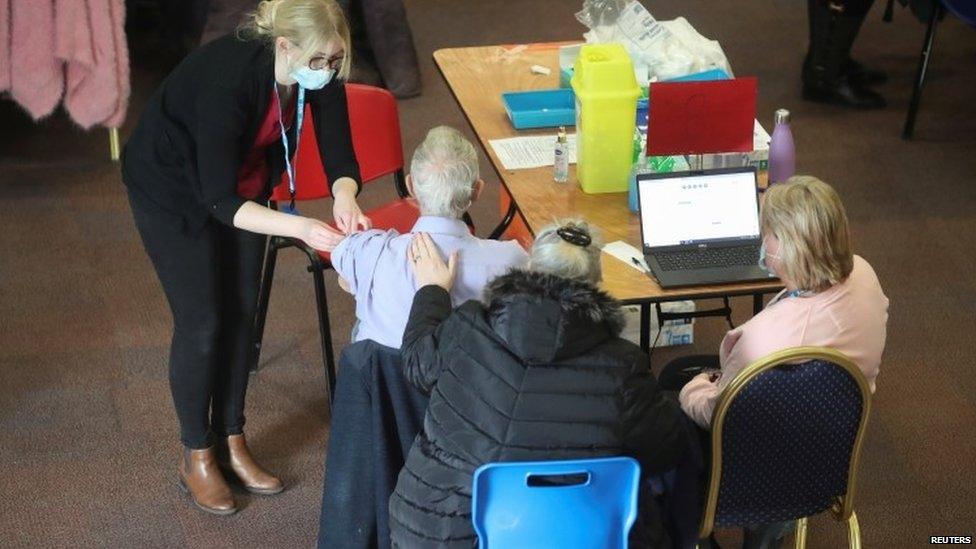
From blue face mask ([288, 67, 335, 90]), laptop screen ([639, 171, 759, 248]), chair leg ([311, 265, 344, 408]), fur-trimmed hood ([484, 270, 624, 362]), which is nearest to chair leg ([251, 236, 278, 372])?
chair leg ([311, 265, 344, 408])

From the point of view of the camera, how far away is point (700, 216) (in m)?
2.85

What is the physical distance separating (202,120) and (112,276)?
66.5 inches

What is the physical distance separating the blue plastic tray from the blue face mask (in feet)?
2.93

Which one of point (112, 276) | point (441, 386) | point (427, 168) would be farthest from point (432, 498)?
point (112, 276)

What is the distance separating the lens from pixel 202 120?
103 inches

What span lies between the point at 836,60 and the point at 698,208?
8.91ft

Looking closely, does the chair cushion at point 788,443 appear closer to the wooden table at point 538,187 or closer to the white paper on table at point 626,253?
the wooden table at point 538,187

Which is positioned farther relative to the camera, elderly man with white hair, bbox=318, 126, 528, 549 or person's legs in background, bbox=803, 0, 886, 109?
person's legs in background, bbox=803, 0, 886, 109

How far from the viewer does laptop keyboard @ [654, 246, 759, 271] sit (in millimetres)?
2775

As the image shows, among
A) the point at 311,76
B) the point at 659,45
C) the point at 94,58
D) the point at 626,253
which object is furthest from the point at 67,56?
the point at 626,253

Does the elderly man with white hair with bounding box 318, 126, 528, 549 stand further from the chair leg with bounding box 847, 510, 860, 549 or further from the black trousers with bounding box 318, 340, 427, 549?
the chair leg with bounding box 847, 510, 860, 549

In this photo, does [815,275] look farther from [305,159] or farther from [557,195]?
[305,159]

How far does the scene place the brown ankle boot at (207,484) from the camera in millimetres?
3113

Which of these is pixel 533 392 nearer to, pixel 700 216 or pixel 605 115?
pixel 700 216
